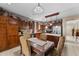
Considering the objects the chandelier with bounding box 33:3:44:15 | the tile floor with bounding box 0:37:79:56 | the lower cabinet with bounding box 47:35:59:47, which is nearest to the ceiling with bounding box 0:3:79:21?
the chandelier with bounding box 33:3:44:15

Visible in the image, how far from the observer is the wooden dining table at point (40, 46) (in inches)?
70.8

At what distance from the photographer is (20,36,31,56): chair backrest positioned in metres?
1.85

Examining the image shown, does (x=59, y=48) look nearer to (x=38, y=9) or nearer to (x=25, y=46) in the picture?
Answer: (x=25, y=46)

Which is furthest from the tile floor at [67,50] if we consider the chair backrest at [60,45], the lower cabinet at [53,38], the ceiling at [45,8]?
the ceiling at [45,8]

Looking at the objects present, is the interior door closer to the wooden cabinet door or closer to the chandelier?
the wooden cabinet door

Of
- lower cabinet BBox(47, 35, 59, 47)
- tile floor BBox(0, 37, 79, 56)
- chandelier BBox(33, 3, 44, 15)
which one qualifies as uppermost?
chandelier BBox(33, 3, 44, 15)

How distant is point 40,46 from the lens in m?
1.82

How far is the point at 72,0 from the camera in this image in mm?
1796

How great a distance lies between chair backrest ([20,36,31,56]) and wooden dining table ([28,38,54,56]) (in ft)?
0.27

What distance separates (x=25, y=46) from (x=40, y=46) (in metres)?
0.30

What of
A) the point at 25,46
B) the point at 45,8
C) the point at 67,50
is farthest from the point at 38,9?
the point at 67,50

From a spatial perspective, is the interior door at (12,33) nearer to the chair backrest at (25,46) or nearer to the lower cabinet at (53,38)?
the chair backrest at (25,46)

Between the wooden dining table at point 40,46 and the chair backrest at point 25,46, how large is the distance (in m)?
0.08

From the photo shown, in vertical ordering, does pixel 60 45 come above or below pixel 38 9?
below
